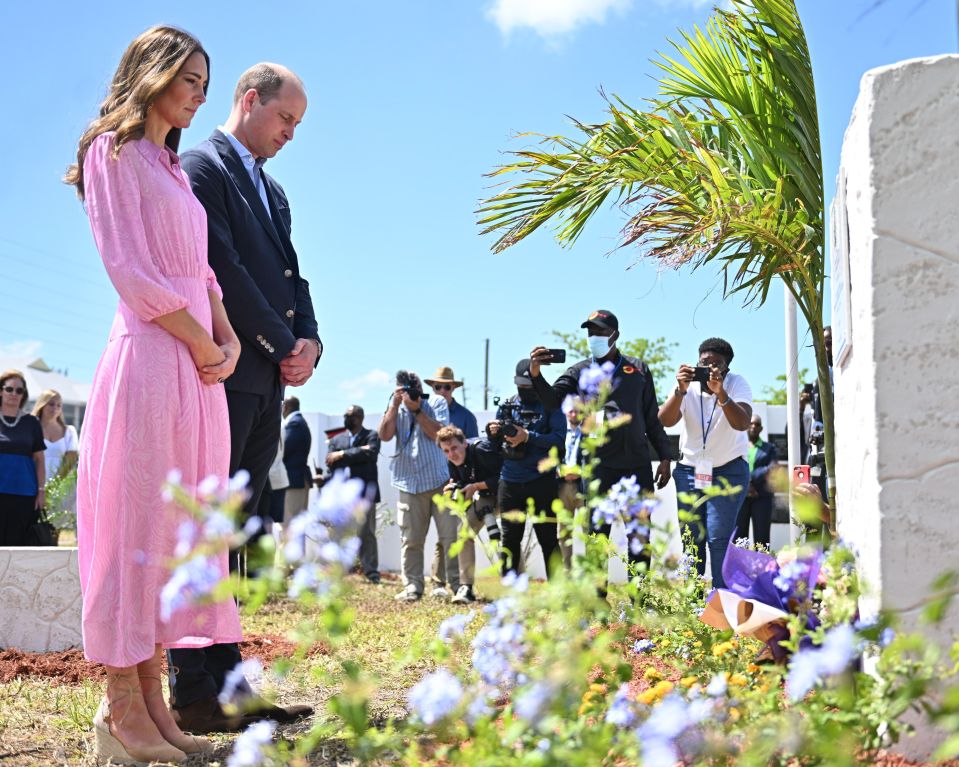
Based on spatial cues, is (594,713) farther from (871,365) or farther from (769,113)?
(769,113)

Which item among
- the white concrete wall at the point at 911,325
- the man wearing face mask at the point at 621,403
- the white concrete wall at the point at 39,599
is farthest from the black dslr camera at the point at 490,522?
the white concrete wall at the point at 911,325

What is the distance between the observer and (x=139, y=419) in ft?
9.53

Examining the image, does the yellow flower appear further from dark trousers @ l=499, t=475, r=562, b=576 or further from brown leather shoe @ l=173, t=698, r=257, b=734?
dark trousers @ l=499, t=475, r=562, b=576

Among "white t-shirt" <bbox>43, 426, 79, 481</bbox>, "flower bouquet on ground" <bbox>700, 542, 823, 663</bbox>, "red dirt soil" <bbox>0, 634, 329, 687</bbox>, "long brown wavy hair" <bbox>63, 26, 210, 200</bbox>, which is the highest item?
"long brown wavy hair" <bbox>63, 26, 210, 200</bbox>

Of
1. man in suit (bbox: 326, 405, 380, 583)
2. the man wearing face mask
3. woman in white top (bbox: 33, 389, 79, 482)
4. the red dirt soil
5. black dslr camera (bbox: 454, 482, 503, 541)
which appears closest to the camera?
the red dirt soil

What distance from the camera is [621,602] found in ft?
8.53

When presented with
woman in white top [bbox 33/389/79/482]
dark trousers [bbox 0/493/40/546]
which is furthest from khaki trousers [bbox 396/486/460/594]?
woman in white top [bbox 33/389/79/482]

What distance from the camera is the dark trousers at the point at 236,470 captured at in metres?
3.27

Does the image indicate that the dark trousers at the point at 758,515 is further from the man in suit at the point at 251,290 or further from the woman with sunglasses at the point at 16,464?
the man in suit at the point at 251,290

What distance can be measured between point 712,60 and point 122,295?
9.41ft

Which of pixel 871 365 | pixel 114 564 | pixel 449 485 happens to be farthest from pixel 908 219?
pixel 449 485

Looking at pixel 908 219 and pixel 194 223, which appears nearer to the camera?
pixel 908 219

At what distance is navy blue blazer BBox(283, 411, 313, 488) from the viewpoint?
10.8 metres

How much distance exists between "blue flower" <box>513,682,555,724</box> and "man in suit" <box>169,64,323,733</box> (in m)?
1.79
